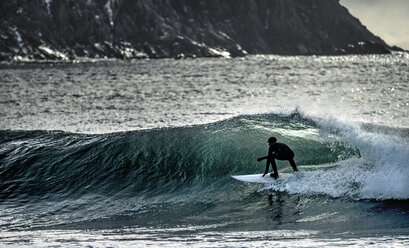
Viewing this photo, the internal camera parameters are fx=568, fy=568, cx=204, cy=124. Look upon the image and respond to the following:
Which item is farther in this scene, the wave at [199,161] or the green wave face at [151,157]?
the green wave face at [151,157]

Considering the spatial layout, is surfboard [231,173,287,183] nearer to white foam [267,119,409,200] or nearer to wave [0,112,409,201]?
wave [0,112,409,201]

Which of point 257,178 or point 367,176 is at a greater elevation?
point 367,176

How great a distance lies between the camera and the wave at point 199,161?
20.4 m

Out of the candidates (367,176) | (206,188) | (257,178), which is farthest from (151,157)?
(367,176)

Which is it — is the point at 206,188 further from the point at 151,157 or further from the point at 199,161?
the point at 151,157

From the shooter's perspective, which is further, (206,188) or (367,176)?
(206,188)

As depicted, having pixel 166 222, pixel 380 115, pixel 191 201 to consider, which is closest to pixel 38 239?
pixel 166 222

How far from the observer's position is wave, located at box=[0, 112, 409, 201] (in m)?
20.4

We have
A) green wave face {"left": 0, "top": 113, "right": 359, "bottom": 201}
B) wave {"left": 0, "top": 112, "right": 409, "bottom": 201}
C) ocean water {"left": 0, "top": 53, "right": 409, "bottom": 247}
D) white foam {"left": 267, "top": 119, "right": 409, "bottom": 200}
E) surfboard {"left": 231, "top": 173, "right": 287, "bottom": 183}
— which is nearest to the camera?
ocean water {"left": 0, "top": 53, "right": 409, "bottom": 247}

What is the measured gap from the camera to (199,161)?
83.1ft

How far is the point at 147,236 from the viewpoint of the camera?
15.6m

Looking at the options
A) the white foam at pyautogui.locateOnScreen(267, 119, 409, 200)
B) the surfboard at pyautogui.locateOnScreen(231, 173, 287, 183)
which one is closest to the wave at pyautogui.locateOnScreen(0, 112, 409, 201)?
the white foam at pyautogui.locateOnScreen(267, 119, 409, 200)

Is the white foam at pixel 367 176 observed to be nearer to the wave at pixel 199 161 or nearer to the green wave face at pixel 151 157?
the wave at pixel 199 161

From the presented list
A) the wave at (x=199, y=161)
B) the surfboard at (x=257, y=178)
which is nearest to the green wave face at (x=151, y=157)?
the wave at (x=199, y=161)
